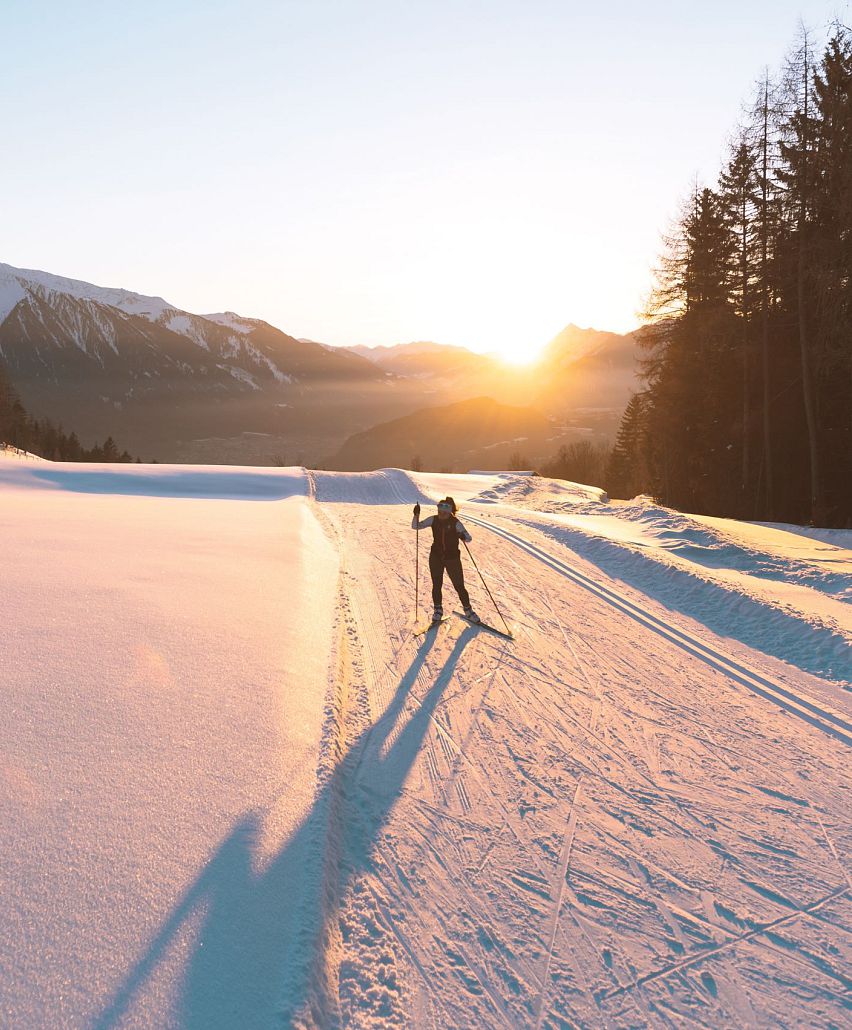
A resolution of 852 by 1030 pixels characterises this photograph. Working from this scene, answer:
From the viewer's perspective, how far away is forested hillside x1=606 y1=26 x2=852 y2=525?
18.2 metres

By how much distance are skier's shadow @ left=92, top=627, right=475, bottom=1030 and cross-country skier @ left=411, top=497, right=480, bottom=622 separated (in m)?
4.11

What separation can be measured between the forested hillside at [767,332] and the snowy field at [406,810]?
14446 mm

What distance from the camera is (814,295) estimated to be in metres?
19.5

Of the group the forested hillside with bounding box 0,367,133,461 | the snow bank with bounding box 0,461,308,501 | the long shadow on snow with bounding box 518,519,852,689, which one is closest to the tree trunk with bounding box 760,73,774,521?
the long shadow on snow with bounding box 518,519,852,689

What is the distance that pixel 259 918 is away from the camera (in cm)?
321

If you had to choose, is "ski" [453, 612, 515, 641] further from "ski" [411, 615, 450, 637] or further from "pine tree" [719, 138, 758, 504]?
"pine tree" [719, 138, 758, 504]

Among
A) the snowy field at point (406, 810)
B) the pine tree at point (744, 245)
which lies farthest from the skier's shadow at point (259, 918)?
the pine tree at point (744, 245)

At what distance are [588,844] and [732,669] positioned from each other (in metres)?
4.00

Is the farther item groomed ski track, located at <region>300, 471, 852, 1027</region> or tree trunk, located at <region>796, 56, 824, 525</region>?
tree trunk, located at <region>796, 56, 824, 525</region>

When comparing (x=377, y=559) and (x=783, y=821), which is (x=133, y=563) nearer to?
(x=377, y=559)

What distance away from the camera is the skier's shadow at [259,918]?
8.87 feet

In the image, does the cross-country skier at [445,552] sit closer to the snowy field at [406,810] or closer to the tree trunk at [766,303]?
the snowy field at [406,810]

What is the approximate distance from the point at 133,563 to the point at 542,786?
7.04 meters

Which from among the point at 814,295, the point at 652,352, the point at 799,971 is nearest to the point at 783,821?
the point at 799,971
